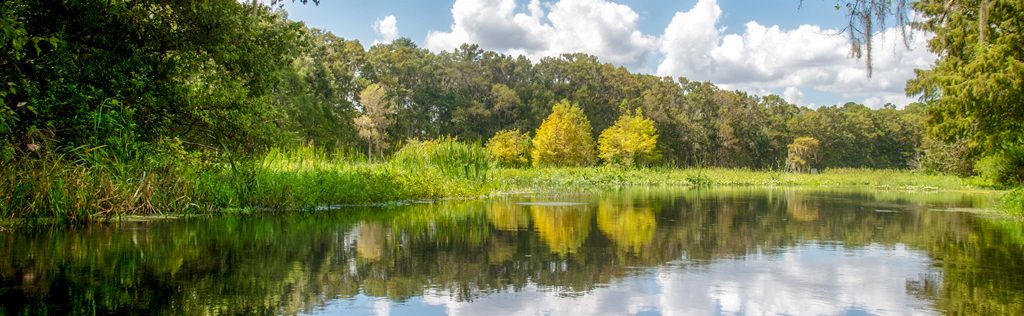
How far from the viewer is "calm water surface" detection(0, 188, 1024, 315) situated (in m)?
5.64

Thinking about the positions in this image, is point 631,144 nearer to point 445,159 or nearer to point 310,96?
point 310,96

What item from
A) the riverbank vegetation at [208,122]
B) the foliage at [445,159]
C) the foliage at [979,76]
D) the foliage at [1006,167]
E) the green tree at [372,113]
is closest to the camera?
the riverbank vegetation at [208,122]

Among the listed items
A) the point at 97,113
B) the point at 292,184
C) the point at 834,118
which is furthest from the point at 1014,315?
the point at 834,118

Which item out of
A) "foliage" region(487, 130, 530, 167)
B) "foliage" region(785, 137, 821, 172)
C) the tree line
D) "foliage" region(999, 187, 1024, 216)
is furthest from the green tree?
"foliage" region(785, 137, 821, 172)

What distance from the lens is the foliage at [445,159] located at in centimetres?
2216

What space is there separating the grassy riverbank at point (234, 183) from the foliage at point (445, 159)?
33 mm

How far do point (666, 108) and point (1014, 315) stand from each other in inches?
3083

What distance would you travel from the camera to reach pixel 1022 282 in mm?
6887

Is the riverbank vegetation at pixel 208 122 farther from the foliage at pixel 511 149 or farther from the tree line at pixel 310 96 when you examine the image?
the foliage at pixel 511 149

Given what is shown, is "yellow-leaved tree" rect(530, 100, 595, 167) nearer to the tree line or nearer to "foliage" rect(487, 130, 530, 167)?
"foliage" rect(487, 130, 530, 167)

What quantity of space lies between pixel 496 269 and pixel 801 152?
290ft

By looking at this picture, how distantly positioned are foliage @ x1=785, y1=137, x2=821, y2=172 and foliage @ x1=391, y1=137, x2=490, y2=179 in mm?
70097

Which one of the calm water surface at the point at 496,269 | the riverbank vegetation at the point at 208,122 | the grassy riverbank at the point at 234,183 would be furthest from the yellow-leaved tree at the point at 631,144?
the calm water surface at the point at 496,269

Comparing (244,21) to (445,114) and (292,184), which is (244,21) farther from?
(445,114)
